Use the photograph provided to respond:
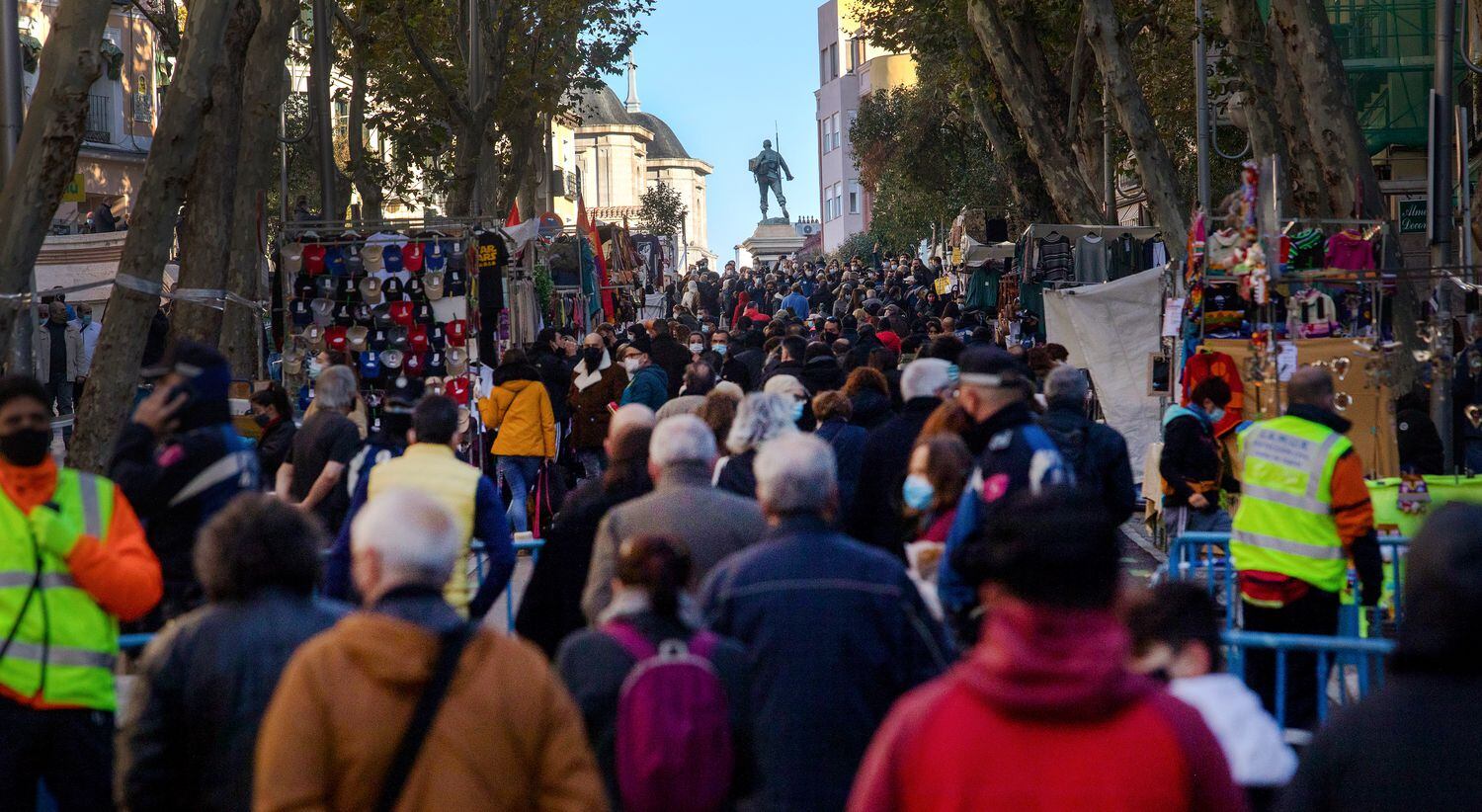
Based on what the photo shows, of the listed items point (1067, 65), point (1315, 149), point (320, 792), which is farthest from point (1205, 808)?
point (1067, 65)

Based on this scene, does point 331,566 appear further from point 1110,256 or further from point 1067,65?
point 1067,65

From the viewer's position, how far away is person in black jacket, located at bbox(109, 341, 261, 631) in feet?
20.7

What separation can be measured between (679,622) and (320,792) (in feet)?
3.89

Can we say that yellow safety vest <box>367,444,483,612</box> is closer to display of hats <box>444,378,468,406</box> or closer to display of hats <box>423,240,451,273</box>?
display of hats <box>444,378,468,406</box>

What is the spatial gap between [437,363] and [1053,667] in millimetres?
12767

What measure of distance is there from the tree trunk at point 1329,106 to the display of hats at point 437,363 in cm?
700

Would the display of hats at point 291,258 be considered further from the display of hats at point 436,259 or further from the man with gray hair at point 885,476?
the man with gray hair at point 885,476

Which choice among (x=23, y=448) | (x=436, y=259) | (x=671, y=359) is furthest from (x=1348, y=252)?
(x=23, y=448)

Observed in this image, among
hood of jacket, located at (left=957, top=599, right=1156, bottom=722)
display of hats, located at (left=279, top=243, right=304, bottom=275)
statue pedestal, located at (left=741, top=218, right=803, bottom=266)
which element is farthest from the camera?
statue pedestal, located at (left=741, top=218, right=803, bottom=266)

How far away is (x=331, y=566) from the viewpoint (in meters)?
6.87

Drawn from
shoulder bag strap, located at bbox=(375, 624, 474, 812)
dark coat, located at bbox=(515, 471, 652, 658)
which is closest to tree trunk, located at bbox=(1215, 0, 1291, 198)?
dark coat, located at bbox=(515, 471, 652, 658)

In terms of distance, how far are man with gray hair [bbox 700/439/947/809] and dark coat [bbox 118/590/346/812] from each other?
107 centimetres

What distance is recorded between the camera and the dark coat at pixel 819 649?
4.54 meters

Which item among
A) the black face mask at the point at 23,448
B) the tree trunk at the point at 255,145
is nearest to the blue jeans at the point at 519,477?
the tree trunk at the point at 255,145
